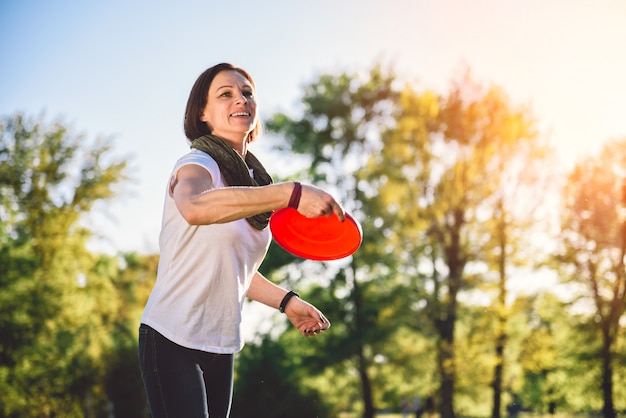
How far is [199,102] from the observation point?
8.85ft

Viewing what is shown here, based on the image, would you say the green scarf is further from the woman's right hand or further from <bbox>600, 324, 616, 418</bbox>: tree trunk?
<bbox>600, 324, 616, 418</bbox>: tree trunk

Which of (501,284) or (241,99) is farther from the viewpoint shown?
(501,284)

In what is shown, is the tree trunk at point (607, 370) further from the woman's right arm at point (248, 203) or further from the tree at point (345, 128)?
the woman's right arm at point (248, 203)

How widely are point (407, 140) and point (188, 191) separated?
17.6 meters

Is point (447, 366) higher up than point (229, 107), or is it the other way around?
point (447, 366)

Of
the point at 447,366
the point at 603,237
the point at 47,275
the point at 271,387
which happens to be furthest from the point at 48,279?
the point at 603,237

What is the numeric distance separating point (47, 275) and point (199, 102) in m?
17.7

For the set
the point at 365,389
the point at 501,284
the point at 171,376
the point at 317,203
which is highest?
the point at 501,284

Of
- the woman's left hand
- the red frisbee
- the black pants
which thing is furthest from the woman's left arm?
the black pants

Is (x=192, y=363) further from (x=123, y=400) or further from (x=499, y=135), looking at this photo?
(x=123, y=400)

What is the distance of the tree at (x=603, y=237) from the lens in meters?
20.5

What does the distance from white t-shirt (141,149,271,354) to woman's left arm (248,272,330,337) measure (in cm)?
42

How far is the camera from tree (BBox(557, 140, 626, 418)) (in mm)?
20484

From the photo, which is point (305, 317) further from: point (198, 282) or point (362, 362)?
point (362, 362)
